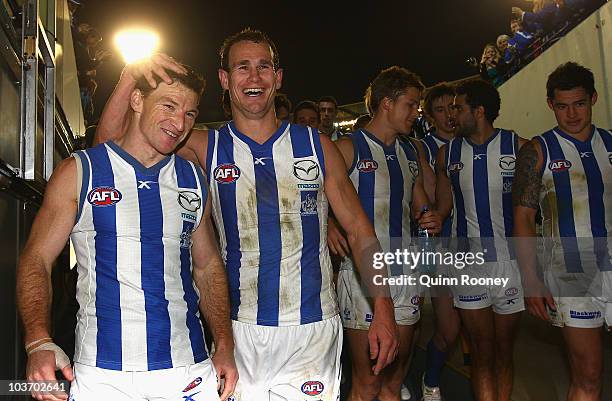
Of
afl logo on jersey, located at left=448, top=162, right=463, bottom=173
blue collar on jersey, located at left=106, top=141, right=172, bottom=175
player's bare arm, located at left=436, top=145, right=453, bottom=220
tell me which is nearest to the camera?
blue collar on jersey, located at left=106, top=141, right=172, bottom=175

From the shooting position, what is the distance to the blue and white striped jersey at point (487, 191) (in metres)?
4.35

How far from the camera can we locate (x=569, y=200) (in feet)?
12.0

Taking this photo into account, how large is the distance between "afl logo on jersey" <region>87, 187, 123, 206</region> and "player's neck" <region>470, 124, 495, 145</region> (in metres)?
3.14

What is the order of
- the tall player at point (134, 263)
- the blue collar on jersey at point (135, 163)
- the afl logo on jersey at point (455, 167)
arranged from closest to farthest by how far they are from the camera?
the tall player at point (134, 263)
the blue collar on jersey at point (135, 163)
the afl logo on jersey at point (455, 167)

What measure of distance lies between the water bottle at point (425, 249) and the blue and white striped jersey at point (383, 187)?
0.12 metres

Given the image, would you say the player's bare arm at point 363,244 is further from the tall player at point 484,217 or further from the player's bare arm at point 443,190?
the player's bare arm at point 443,190

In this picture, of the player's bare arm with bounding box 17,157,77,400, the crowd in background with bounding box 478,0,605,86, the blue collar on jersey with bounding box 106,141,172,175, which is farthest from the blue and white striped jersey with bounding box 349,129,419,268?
the crowd in background with bounding box 478,0,605,86

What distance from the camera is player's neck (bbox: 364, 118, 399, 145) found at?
4.09 m

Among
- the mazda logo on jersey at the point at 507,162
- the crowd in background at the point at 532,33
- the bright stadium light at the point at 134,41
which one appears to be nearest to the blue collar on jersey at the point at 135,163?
the mazda logo on jersey at the point at 507,162

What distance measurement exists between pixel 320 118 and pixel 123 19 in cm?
648

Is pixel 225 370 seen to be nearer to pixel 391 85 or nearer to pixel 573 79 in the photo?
pixel 391 85

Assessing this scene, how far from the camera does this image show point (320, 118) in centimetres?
641

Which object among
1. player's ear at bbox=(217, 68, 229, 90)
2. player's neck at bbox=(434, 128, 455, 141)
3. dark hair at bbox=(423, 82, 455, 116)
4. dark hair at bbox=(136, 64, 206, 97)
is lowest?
dark hair at bbox=(136, 64, 206, 97)

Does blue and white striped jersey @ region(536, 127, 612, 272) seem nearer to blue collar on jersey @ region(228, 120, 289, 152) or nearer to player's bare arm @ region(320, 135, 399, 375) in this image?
player's bare arm @ region(320, 135, 399, 375)
